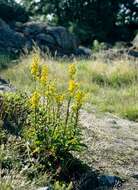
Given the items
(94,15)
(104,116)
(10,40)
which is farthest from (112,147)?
(94,15)

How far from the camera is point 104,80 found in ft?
41.5

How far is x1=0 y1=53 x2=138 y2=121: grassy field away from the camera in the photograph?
9.68m

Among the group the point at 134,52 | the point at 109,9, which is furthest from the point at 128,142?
the point at 109,9

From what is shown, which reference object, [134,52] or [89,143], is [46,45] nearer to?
[134,52]

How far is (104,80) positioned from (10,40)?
23.6 feet

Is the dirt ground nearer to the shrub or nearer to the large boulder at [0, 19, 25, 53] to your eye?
the shrub

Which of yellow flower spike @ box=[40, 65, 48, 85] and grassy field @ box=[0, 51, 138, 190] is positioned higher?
yellow flower spike @ box=[40, 65, 48, 85]

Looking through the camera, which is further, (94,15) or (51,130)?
(94,15)

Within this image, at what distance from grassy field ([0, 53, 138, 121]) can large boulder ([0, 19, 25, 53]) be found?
3.63 metres

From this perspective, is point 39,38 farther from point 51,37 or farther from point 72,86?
point 72,86

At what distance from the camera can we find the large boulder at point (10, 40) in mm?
18450

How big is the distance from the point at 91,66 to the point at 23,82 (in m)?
3.02

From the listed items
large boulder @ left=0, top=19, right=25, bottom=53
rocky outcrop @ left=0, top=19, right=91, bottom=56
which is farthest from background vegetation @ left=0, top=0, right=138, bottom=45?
large boulder @ left=0, top=19, right=25, bottom=53

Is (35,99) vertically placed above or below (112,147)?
above
